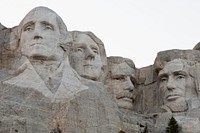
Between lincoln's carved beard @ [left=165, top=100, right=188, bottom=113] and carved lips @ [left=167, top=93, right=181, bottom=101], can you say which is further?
carved lips @ [left=167, top=93, right=181, bottom=101]

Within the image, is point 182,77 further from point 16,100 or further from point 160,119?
point 16,100

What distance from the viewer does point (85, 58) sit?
607 inches

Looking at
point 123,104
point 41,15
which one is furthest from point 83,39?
point 123,104

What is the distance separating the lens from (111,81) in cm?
1638

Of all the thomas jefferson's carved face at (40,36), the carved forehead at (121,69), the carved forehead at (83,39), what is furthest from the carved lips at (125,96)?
the thomas jefferson's carved face at (40,36)

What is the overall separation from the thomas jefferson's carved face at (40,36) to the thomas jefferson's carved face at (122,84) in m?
2.43

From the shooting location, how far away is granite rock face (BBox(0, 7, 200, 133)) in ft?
42.8

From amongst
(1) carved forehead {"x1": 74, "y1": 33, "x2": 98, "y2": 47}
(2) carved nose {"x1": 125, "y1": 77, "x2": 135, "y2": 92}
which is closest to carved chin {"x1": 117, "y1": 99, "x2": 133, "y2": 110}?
(2) carved nose {"x1": 125, "y1": 77, "x2": 135, "y2": 92}

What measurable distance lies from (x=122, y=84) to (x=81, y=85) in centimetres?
267

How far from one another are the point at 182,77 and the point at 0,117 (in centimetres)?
542

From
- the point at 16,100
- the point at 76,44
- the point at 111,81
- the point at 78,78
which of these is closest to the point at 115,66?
the point at 111,81

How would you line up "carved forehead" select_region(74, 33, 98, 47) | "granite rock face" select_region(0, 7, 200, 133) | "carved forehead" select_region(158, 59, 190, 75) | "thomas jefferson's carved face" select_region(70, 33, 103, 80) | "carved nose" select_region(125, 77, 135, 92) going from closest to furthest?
"granite rock face" select_region(0, 7, 200, 133) < "thomas jefferson's carved face" select_region(70, 33, 103, 80) < "carved forehead" select_region(74, 33, 98, 47) < "carved forehead" select_region(158, 59, 190, 75) < "carved nose" select_region(125, 77, 135, 92)

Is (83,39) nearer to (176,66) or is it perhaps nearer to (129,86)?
(129,86)

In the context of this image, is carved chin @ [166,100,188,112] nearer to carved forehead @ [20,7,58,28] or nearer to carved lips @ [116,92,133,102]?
carved lips @ [116,92,133,102]
